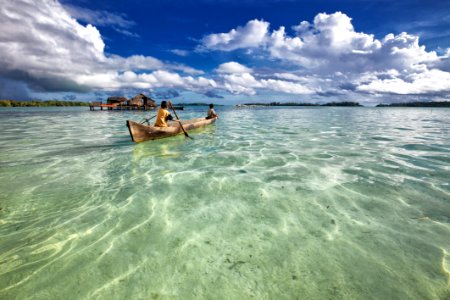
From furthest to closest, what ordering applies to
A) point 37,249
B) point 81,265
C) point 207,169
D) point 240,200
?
point 207,169
point 240,200
point 37,249
point 81,265

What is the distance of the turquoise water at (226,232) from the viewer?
2598 mm

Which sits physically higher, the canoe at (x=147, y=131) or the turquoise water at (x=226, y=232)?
the canoe at (x=147, y=131)

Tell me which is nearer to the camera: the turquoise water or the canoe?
the turquoise water

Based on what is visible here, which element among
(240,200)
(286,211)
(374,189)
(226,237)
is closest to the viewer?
(226,237)

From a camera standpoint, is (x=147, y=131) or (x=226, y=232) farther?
(x=147, y=131)

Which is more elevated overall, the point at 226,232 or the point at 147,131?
the point at 147,131

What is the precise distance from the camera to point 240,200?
4727 mm

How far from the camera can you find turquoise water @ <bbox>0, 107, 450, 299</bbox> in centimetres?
260

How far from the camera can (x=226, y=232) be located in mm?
3609

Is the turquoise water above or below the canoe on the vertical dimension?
below

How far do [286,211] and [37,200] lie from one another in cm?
511

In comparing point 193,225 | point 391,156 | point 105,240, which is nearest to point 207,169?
point 193,225

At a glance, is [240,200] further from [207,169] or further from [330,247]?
[207,169]

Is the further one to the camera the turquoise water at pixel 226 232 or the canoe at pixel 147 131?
the canoe at pixel 147 131
